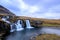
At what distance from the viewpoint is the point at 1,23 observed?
31.5 metres

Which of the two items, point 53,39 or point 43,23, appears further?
point 43,23

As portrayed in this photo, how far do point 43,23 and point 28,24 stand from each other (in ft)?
38.6

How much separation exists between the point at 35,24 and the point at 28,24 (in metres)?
5.21

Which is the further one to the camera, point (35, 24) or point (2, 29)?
point (35, 24)

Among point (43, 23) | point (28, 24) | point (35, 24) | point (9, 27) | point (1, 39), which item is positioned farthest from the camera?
point (43, 23)

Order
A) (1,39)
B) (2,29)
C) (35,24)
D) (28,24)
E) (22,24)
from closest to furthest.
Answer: (1,39), (2,29), (22,24), (28,24), (35,24)

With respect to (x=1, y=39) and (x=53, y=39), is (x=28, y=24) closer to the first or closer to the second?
(x=1, y=39)

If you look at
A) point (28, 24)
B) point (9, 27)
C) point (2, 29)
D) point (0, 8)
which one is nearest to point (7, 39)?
point (2, 29)

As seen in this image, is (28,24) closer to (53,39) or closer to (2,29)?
(2,29)

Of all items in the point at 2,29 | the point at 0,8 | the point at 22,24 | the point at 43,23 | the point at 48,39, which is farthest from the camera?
the point at 0,8

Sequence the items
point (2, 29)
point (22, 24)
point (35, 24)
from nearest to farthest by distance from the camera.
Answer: point (2, 29) < point (22, 24) < point (35, 24)

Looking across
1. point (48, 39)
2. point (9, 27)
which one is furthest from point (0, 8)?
point (48, 39)

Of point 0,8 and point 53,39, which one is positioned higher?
point 0,8

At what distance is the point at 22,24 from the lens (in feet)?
145
